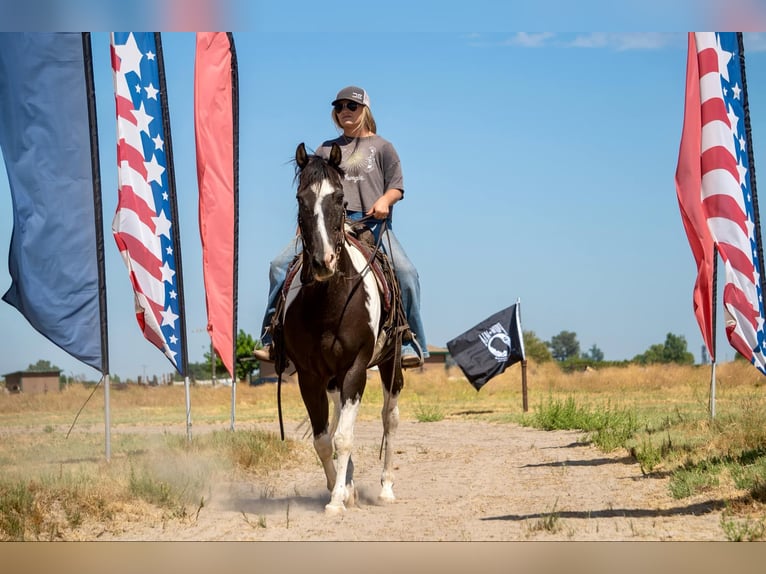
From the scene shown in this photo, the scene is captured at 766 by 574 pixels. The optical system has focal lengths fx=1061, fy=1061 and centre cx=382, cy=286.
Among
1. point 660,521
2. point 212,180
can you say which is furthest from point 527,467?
point 212,180

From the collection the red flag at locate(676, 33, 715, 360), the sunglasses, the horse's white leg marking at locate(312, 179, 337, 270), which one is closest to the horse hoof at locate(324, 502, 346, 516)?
the horse's white leg marking at locate(312, 179, 337, 270)

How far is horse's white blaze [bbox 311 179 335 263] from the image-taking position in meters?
6.84

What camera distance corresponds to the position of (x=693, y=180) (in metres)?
11.1

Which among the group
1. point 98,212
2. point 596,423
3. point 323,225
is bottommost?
point 596,423

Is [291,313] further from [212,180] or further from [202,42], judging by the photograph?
[202,42]

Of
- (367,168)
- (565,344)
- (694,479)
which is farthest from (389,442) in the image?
(565,344)

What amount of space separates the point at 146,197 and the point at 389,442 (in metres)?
3.60

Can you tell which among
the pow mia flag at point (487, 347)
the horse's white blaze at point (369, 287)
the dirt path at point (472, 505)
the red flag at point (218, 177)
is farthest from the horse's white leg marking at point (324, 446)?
the pow mia flag at point (487, 347)

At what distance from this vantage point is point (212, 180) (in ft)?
38.9

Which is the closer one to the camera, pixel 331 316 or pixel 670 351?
pixel 331 316

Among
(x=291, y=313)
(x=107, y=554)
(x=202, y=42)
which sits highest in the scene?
(x=202, y=42)

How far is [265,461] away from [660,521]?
16.5 ft

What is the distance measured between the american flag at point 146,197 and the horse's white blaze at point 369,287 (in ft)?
10.5

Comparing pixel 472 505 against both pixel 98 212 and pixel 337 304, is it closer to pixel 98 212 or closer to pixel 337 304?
pixel 337 304
